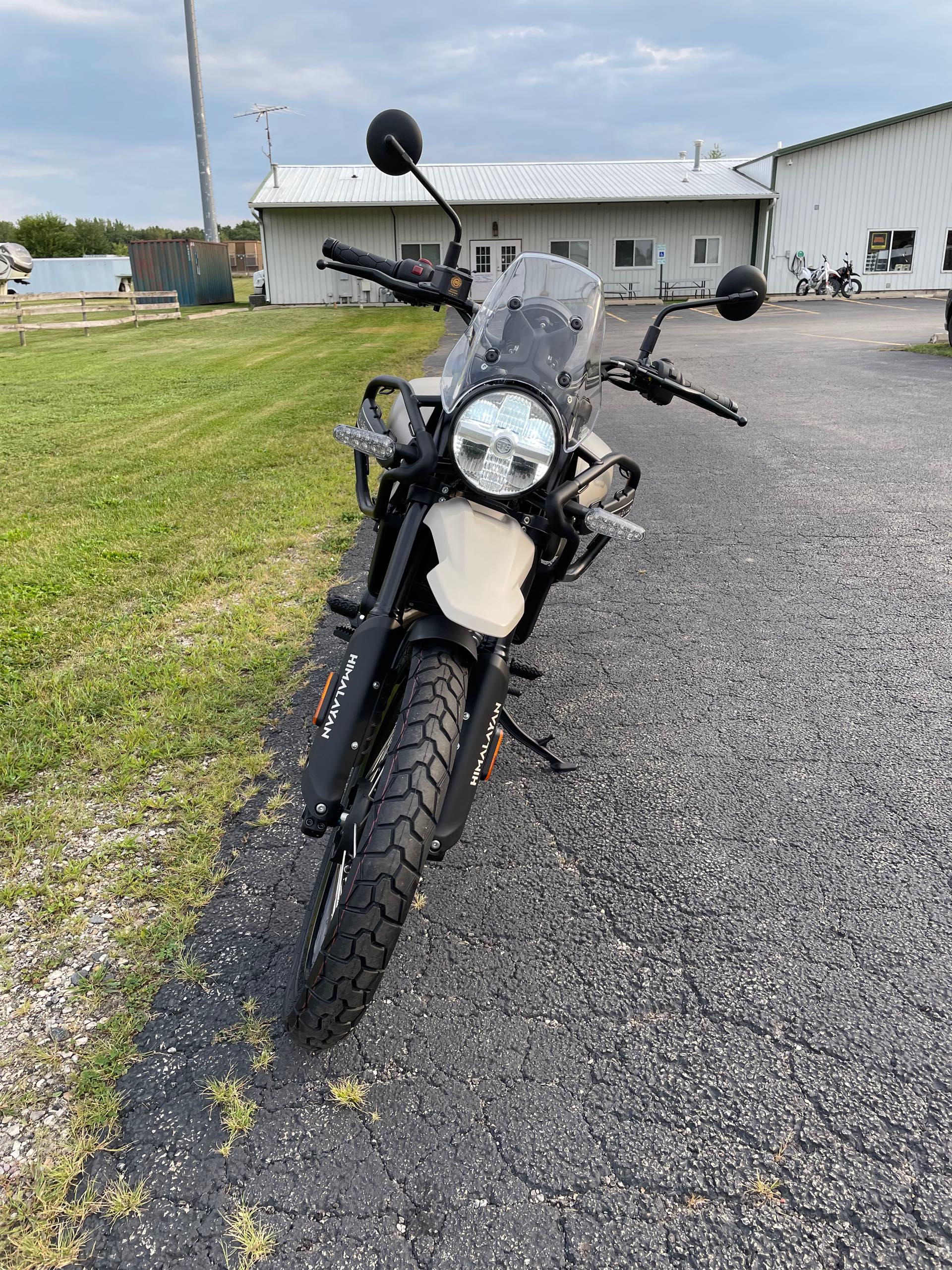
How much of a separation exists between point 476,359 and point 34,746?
217 cm

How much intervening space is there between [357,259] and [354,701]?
1.63 metres

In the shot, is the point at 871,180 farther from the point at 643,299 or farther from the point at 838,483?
the point at 838,483

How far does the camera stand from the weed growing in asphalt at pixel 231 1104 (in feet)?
5.84

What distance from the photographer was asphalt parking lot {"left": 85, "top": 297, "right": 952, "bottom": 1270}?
1618mm

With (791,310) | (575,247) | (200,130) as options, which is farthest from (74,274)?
(791,310)

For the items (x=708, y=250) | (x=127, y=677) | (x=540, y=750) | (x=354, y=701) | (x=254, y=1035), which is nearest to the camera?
(x=254, y=1035)

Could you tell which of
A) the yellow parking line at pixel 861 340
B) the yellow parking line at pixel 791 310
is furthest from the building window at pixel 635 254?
the yellow parking line at pixel 861 340

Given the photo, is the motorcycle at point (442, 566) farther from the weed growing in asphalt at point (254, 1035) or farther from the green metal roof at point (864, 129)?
the green metal roof at point (864, 129)

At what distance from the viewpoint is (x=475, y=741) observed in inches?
80.5

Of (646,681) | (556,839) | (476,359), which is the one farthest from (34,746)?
(646,681)

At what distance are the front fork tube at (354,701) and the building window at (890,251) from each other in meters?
38.4

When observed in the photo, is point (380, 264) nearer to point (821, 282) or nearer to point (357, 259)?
point (357, 259)

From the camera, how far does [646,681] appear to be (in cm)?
379

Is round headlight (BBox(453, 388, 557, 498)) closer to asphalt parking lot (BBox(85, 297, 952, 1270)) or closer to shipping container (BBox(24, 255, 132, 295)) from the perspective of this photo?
asphalt parking lot (BBox(85, 297, 952, 1270))
